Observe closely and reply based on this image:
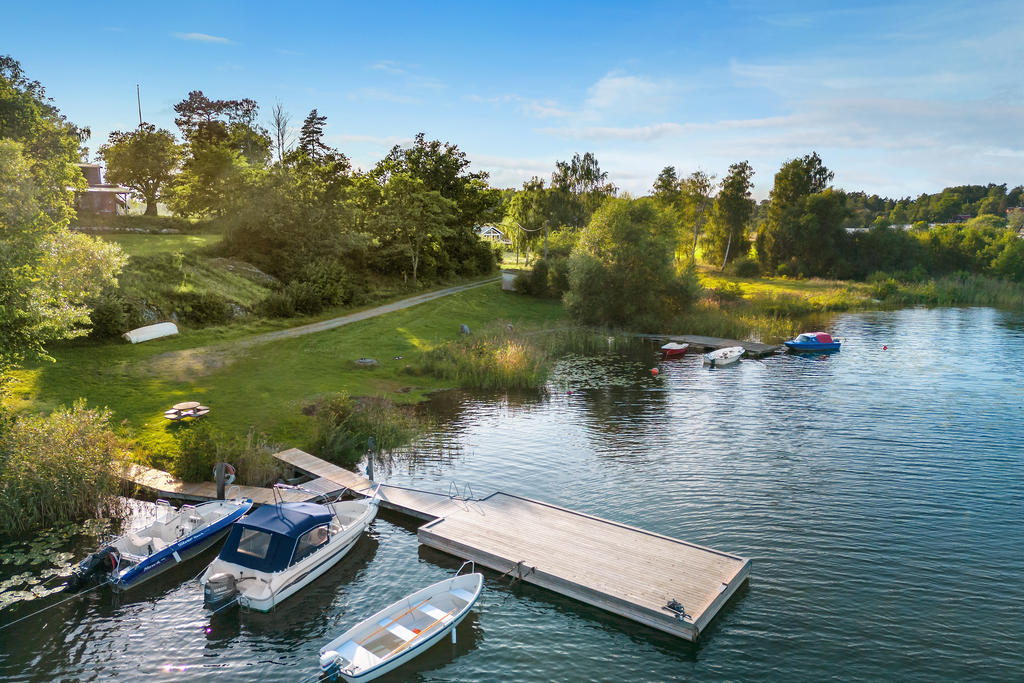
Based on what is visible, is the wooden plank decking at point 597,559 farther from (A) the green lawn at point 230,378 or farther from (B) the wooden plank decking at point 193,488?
(A) the green lawn at point 230,378

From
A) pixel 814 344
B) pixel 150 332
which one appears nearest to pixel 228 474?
pixel 150 332

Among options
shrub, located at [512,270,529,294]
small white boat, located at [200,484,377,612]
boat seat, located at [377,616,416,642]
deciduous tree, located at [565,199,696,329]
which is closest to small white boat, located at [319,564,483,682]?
boat seat, located at [377,616,416,642]

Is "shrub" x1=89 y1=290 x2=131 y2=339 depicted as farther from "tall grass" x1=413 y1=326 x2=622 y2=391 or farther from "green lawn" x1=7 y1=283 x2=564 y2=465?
"tall grass" x1=413 y1=326 x2=622 y2=391

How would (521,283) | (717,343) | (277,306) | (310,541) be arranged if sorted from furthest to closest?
(521,283) → (717,343) → (277,306) → (310,541)

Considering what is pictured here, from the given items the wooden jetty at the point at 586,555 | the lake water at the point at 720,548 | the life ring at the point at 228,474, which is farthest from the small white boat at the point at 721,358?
the life ring at the point at 228,474

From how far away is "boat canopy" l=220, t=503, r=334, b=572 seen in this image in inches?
731

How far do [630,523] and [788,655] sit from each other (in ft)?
25.7

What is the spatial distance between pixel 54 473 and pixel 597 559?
2021cm

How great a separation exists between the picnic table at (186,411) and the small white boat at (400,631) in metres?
17.7

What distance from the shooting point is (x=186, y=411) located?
29.5 meters

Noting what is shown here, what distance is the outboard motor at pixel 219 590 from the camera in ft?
58.2

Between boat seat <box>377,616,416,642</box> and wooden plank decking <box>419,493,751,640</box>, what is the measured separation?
417 cm

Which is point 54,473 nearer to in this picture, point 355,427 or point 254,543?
point 254,543

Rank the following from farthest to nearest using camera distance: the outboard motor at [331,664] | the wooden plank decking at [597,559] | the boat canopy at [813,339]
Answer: the boat canopy at [813,339] < the wooden plank decking at [597,559] < the outboard motor at [331,664]
